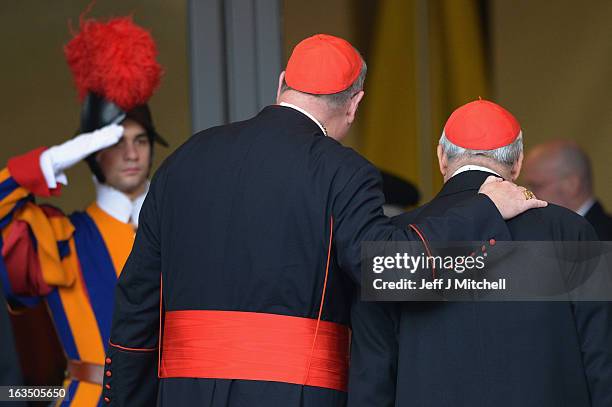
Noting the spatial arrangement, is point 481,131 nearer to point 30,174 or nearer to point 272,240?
point 272,240

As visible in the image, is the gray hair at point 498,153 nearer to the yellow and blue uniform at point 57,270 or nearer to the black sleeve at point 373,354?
the black sleeve at point 373,354

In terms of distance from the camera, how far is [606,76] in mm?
4262

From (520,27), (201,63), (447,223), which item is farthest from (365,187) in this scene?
(520,27)

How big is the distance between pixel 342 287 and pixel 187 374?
431 millimetres

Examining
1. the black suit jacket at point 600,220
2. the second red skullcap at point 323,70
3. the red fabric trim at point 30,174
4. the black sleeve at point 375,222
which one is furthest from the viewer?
the black suit jacket at point 600,220

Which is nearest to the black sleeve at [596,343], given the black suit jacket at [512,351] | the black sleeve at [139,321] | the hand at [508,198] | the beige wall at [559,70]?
the black suit jacket at [512,351]

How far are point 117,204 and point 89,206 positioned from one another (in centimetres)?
12

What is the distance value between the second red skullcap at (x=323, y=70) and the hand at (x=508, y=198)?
448 mm

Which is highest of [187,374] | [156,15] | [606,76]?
[156,15]

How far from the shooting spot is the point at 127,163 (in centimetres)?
394

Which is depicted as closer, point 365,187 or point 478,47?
point 365,187

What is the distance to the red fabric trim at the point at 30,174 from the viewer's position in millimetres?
3660

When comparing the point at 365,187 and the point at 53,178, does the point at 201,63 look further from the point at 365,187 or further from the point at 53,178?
the point at 365,187

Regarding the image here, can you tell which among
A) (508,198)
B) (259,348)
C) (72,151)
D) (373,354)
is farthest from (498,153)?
(72,151)
